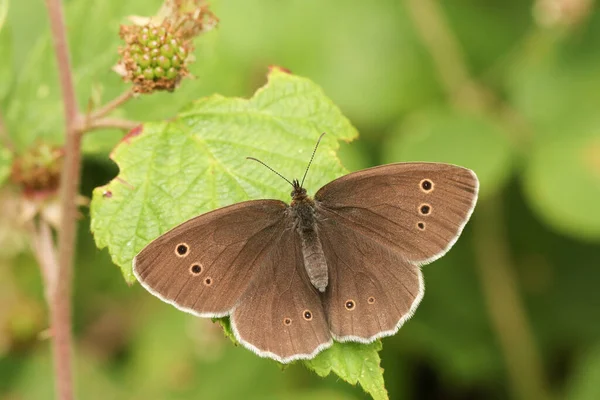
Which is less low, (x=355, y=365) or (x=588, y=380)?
(x=355, y=365)

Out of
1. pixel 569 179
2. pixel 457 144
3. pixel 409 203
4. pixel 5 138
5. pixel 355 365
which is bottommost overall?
pixel 355 365

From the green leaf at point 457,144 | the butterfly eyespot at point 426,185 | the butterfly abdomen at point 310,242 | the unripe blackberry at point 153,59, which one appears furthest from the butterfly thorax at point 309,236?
the green leaf at point 457,144

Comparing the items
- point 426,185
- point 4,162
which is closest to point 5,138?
point 4,162

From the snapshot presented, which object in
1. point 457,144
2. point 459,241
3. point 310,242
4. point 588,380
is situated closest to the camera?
point 310,242

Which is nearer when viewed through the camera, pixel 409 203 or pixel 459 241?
pixel 409 203

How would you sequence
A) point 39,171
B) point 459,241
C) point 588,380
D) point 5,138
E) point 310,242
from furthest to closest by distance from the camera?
1. point 459,241
2. point 588,380
3. point 5,138
4. point 39,171
5. point 310,242

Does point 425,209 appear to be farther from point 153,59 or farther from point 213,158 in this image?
point 153,59

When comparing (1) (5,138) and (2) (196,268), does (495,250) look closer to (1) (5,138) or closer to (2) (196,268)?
(2) (196,268)

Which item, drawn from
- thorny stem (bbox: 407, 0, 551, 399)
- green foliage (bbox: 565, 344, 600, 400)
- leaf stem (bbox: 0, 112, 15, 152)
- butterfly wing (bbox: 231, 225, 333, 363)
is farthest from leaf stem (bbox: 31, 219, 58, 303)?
green foliage (bbox: 565, 344, 600, 400)
